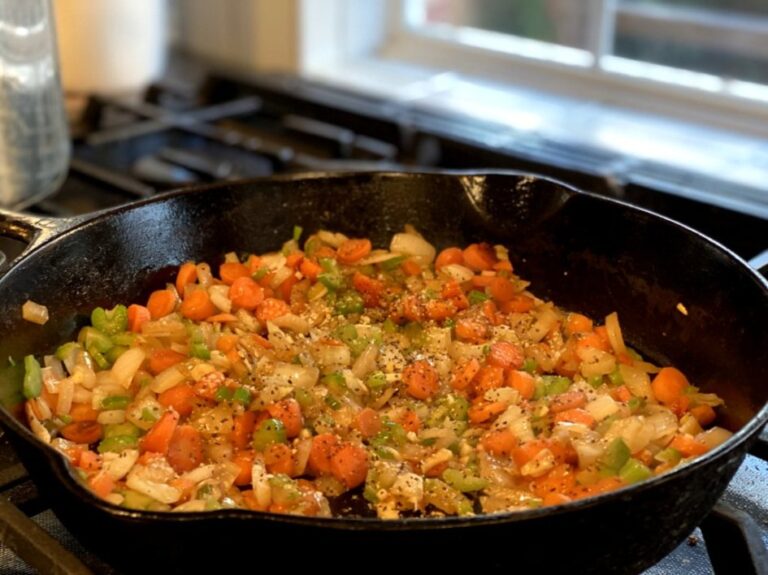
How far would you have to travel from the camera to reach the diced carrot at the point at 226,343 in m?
1.07

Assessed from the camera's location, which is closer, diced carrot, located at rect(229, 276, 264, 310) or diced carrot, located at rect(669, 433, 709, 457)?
diced carrot, located at rect(669, 433, 709, 457)

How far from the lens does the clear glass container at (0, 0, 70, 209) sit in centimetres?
133

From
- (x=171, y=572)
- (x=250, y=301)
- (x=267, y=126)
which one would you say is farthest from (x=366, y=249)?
(x=267, y=126)

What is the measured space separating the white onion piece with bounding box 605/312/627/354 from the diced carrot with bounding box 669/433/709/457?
18 cm

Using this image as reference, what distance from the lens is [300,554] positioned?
651 mm

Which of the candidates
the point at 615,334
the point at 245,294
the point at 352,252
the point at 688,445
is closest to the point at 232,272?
the point at 245,294

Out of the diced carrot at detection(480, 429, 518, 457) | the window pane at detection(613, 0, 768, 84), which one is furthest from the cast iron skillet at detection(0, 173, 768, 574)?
the window pane at detection(613, 0, 768, 84)

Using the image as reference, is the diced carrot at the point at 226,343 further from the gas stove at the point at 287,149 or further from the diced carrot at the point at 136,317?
the gas stove at the point at 287,149

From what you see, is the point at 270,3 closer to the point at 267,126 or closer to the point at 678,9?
the point at 267,126

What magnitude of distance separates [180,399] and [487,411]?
0.32m

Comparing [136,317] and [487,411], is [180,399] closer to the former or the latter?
[136,317]

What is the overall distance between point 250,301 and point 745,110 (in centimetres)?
117

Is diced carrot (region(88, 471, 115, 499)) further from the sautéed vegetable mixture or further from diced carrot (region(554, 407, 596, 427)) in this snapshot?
diced carrot (region(554, 407, 596, 427))

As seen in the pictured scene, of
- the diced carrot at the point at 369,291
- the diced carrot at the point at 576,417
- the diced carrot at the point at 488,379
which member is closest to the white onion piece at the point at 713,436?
the diced carrot at the point at 576,417
